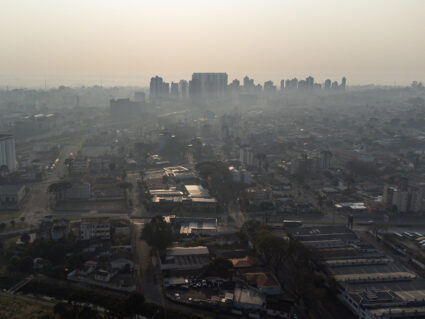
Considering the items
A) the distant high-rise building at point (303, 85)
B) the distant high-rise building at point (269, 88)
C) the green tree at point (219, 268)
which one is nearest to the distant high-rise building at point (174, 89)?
the distant high-rise building at point (269, 88)

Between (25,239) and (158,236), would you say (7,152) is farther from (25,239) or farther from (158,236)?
(158,236)

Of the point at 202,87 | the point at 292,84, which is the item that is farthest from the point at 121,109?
the point at 292,84

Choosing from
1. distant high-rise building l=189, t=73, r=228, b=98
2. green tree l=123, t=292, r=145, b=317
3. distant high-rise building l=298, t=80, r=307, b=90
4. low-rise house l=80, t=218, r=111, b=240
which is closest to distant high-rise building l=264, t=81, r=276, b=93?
distant high-rise building l=298, t=80, r=307, b=90

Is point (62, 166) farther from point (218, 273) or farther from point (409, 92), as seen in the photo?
point (409, 92)

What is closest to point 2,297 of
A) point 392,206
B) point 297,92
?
point 392,206

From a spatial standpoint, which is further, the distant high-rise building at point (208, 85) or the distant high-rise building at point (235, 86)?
the distant high-rise building at point (235, 86)

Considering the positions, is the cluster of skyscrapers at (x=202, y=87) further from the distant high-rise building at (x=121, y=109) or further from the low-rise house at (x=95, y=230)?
the low-rise house at (x=95, y=230)
